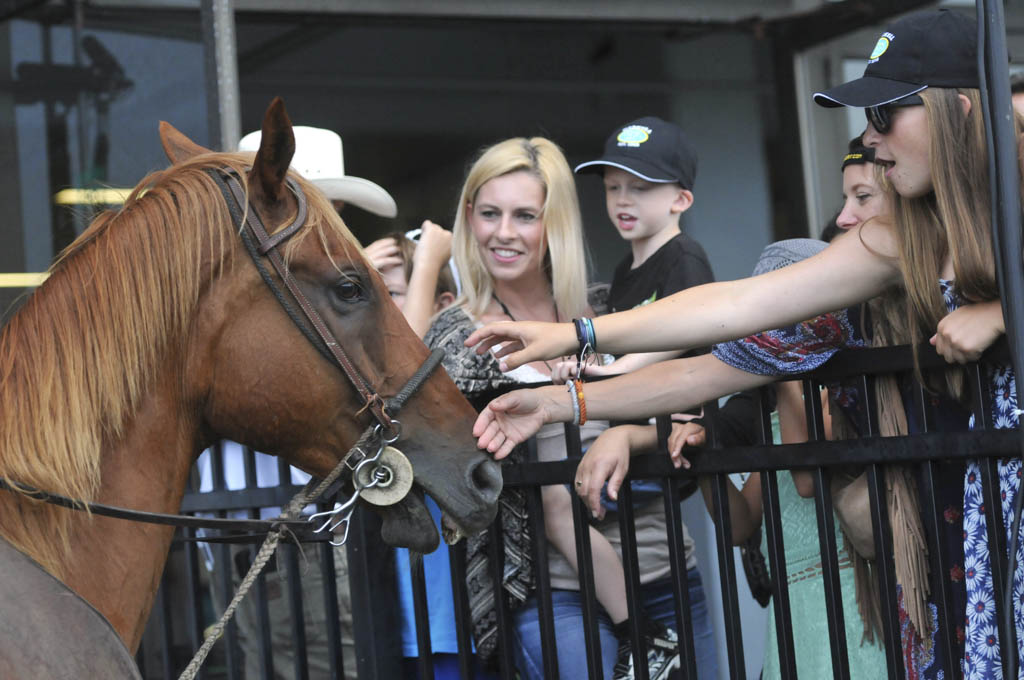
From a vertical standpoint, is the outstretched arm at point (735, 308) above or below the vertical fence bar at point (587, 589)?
above

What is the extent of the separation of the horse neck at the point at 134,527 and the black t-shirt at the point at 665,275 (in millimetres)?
1427

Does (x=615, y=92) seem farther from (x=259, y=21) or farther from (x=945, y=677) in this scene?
(x=945, y=677)

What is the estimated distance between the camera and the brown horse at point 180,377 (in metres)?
1.91

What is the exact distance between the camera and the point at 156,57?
571cm

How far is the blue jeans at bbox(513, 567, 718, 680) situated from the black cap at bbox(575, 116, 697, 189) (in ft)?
3.79

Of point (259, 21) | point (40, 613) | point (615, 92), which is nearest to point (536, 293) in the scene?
point (40, 613)

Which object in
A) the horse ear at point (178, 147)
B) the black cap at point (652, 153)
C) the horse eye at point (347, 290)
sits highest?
the black cap at point (652, 153)

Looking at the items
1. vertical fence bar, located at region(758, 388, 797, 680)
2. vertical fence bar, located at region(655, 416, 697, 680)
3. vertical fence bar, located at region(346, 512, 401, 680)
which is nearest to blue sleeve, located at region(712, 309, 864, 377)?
vertical fence bar, located at region(758, 388, 797, 680)

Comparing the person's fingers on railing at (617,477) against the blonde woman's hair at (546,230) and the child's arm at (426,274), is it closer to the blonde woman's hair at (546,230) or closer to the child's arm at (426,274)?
the blonde woman's hair at (546,230)

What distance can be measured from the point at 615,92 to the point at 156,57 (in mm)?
2548

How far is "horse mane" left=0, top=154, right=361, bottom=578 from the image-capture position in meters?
1.88

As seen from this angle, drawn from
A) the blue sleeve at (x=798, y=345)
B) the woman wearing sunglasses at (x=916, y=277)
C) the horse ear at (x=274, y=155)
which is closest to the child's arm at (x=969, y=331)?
the woman wearing sunglasses at (x=916, y=277)

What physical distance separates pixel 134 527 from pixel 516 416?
799 mm

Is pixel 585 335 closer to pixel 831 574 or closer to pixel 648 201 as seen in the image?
pixel 831 574
